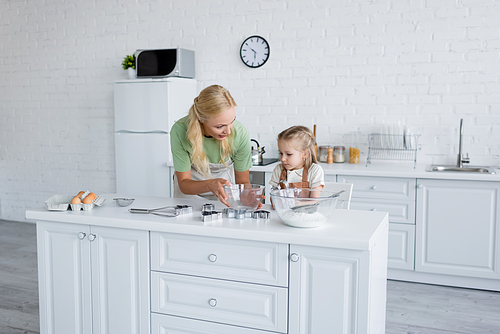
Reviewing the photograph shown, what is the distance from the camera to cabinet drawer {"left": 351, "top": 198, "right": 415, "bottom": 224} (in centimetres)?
351

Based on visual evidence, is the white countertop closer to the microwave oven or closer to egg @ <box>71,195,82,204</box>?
egg @ <box>71,195,82,204</box>

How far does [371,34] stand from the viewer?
402 centimetres

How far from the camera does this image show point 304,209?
5.87ft

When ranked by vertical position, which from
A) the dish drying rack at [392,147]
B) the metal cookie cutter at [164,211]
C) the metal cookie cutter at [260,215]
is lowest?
the metal cookie cutter at [164,211]

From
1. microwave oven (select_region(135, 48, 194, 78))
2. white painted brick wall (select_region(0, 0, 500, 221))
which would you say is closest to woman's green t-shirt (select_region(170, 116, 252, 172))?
white painted brick wall (select_region(0, 0, 500, 221))

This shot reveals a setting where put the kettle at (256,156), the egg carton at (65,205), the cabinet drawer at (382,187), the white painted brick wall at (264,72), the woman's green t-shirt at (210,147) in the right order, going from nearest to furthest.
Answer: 1. the egg carton at (65,205)
2. the woman's green t-shirt at (210,147)
3. the cabinet drawer at (382,187)
4. the white painted brick wall at (264,72)
5. the kettle at (256,156)

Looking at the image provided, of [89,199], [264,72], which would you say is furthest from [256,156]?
[89,199]

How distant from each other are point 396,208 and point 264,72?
178 centimetres

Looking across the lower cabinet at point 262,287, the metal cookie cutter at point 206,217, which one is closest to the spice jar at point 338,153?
the lower cabinet at point 262,287

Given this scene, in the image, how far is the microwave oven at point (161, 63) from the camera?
4.37 metres

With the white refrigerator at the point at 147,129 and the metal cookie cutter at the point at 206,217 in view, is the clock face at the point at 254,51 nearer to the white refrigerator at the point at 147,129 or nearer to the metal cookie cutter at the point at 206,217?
the white refrigerator at the point at 147,129

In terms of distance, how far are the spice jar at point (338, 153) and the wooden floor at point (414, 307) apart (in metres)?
1.12

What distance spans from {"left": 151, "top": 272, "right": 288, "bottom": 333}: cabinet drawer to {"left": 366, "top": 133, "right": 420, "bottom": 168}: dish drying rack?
7.95 feet

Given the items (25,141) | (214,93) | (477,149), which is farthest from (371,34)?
(25,141)
